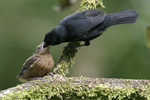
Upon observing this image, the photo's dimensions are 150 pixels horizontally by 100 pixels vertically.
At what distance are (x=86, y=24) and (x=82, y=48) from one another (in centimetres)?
656

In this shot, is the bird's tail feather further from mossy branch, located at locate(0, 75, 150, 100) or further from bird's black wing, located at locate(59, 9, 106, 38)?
mossy branch, located at locate(0, 75, 150, 100)

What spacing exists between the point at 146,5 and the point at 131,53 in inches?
98.0

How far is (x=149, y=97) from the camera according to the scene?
3307mm

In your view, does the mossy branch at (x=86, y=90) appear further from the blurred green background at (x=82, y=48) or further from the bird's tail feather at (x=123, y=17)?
the blurred green background at (x=82, y=48)

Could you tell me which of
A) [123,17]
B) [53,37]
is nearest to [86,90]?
[53,37]

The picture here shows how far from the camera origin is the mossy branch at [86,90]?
3.29m

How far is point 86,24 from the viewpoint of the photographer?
538 cm

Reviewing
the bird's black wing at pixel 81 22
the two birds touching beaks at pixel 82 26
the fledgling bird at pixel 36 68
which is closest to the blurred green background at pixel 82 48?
the two birds touching beaks at pixel 82 26

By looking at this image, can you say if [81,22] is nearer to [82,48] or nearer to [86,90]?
[86,90]

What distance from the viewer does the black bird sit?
519 centimetres

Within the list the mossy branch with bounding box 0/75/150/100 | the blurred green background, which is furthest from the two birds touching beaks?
the blurred green background

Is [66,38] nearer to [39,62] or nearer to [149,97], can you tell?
[39,62]

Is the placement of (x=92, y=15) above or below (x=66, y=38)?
above

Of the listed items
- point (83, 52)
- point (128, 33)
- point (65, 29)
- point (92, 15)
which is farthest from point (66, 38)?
point (128, 33)
